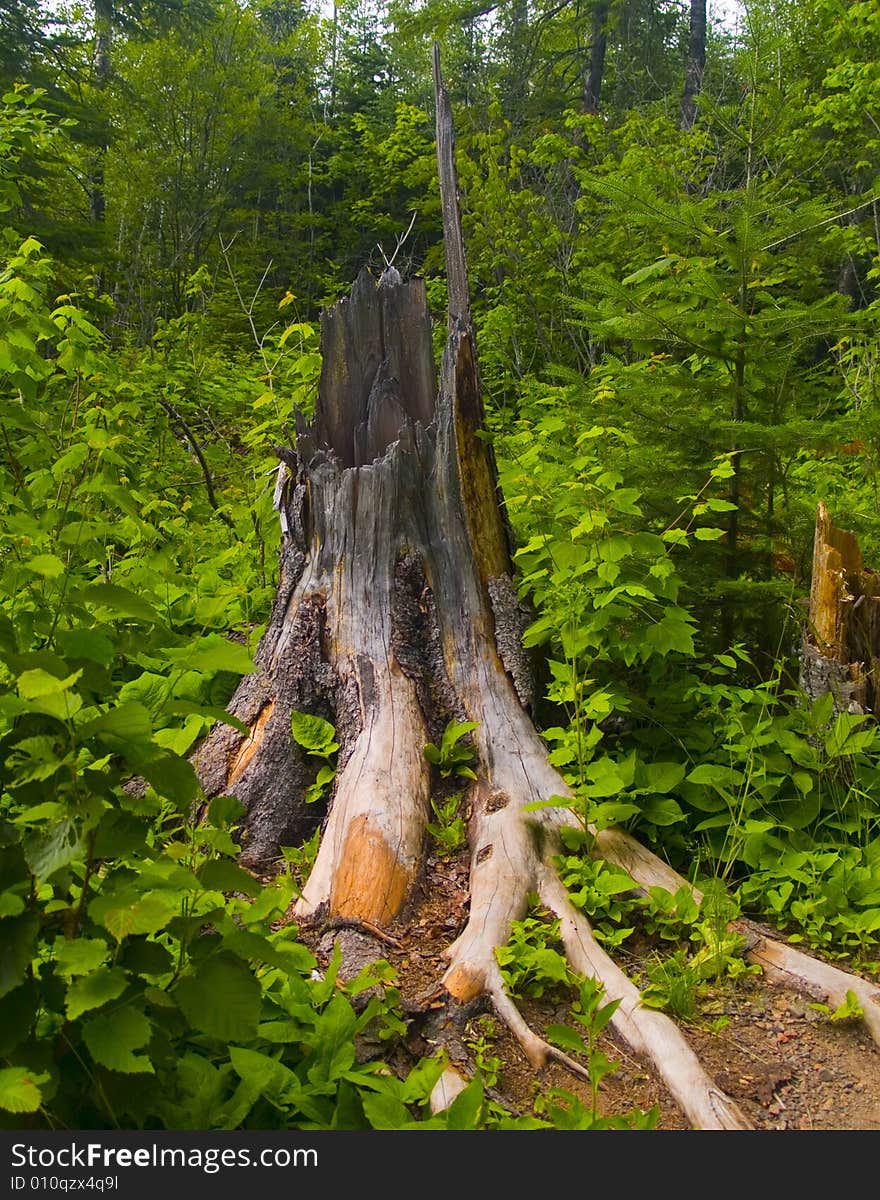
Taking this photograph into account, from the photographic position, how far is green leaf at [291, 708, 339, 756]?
331cm

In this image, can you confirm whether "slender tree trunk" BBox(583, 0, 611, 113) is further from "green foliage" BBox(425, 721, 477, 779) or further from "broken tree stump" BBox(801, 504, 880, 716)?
"green foliage" BBox(425, 721, 477, 779)

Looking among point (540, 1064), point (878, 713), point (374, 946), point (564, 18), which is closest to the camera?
point (540, 1064)

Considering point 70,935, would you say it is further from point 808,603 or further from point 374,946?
point 808,603

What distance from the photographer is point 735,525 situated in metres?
3.75

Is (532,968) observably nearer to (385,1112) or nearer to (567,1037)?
(567,1037)

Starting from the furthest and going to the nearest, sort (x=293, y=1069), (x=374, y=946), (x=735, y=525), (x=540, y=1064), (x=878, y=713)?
(x=735, y=525), (x=878, y=713), (x=374, y=946), (x=540, y=1064), (x=293, y=1069)

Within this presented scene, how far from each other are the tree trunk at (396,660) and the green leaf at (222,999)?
97cm

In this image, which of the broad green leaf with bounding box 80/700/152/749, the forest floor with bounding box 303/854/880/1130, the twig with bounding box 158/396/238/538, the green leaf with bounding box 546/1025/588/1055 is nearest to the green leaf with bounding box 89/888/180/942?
the broad green leaf with bounding box 80/700/152/749

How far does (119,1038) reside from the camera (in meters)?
1.44

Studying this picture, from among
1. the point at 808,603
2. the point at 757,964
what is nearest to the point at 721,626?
the point at 808,603

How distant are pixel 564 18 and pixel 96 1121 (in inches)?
682

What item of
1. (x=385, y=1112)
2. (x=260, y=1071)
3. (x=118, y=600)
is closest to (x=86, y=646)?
(x=118, y=600)

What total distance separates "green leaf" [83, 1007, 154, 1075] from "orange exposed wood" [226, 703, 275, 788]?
1929 mm

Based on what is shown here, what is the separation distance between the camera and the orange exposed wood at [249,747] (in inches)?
135
